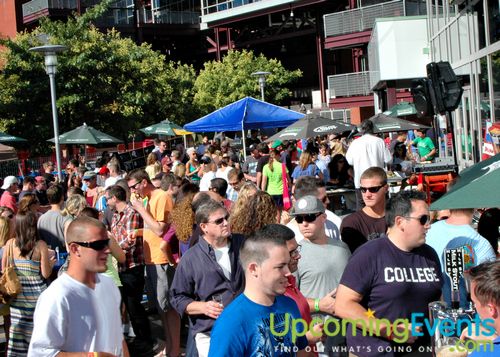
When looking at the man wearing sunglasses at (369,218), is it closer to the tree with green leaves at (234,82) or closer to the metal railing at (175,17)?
the tree with green leaves at (234,82)

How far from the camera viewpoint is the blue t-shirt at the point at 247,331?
12.3ft

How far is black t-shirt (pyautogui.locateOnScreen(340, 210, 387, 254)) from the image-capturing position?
22.1 feet

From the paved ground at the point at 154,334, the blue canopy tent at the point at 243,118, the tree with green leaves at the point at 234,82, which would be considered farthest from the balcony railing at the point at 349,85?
the paved ground at the point at 154,334

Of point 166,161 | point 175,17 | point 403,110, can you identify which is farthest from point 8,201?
point 175,17

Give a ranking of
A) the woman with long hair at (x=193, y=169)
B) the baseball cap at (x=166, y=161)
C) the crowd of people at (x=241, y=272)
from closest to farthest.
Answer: the crowd of people at (x=241, y=272)
the woman with long hair at (x=193, y=169)
the baseball cap at (x=166, y=161)

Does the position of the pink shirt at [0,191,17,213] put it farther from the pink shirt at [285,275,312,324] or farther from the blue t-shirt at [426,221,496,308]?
the pink shirt at [285,275,312,324]

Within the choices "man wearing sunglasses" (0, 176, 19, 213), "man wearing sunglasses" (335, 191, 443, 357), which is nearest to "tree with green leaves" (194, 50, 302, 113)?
"man wearing sunglasses" (0, 176, 19, 213)

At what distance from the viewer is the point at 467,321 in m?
4.49

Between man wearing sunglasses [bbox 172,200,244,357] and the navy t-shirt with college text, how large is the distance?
116 centimetres

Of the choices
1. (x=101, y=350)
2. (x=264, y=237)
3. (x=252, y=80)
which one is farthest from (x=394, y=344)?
(x=252, y=80)

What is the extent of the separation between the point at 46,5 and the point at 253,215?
1783 inches

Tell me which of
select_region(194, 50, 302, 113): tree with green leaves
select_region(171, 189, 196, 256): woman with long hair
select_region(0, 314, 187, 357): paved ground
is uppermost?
select_region(194, 50, 302, 113): tree with green leaves

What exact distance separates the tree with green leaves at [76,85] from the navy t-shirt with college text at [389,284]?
97.6ft

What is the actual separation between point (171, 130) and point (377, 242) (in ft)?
87.3
